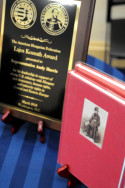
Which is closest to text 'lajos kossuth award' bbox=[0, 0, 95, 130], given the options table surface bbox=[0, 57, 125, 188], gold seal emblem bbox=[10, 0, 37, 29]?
gold seal emblem bbox=[10, 0, 37, 29]

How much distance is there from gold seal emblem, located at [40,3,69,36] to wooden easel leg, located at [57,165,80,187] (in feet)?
1.29

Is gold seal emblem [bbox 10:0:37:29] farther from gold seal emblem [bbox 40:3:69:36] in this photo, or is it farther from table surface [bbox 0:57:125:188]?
table surface [bbox 0:57:125:188]

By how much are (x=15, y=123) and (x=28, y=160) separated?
0.50 feet

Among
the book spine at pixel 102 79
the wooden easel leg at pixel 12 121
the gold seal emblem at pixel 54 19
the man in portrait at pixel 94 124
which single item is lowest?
the wooden easel leg at pixel 12 121

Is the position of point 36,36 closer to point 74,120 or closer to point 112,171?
point 74,120

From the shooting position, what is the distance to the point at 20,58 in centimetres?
83

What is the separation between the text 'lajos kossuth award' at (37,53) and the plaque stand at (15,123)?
0.09ft

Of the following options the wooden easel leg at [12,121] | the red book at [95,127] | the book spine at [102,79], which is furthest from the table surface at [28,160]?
the book spine at [102,79]

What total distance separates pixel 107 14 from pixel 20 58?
1.66 metres

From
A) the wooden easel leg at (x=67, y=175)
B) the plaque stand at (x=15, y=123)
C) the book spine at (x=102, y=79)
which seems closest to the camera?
the book spine at (x=102, y=79)

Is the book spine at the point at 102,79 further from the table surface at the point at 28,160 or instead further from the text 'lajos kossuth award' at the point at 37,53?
the table surface at the point at 28,160

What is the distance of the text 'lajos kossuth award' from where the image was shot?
75cm

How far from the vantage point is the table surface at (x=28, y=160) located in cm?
76

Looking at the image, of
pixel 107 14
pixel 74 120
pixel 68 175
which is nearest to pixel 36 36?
pixel 74 120
